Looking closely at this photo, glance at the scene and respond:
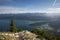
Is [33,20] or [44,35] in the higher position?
[33,20]

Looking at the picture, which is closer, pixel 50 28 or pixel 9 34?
pixel 9 34

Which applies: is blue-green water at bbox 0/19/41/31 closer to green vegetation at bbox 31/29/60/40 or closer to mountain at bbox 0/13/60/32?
mountain at bbox 0/13/60/32

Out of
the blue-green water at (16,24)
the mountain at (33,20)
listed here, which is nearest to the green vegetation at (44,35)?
the mountain at (33,20)

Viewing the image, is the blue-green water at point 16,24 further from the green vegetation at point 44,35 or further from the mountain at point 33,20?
the green vegetation at point 44,35

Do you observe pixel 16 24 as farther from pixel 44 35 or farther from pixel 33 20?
pixel 44 35

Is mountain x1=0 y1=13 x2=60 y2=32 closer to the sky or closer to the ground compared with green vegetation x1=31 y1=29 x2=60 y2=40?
closer to the sky

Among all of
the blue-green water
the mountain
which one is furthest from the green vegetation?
the blue-green water

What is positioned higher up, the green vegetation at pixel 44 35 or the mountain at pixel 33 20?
the mountain at pixel 33 20

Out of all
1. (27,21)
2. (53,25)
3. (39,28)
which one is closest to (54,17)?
(53,25)

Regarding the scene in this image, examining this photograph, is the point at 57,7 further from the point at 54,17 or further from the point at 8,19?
the point at 8,19

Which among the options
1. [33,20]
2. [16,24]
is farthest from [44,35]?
[16,24]

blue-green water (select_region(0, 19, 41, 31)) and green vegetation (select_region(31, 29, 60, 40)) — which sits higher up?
blue-green water (select_region(0, 19, 41, 31))
